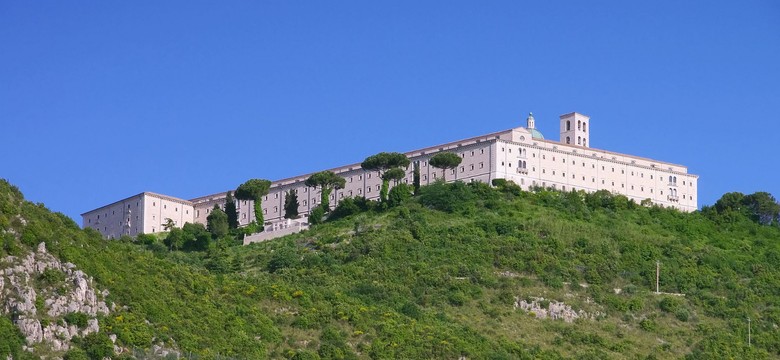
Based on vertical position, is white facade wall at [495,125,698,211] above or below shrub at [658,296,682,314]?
above

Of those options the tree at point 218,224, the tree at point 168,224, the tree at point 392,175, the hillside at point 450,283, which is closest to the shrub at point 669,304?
the hillside at point 450,283

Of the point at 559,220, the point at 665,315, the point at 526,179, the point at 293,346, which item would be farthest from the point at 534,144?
the point at 293,346

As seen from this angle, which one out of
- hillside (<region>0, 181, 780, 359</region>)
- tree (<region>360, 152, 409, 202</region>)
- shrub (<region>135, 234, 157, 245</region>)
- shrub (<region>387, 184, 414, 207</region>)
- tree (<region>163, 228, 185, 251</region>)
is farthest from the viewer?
tree (<region>360, 152, 409, 202</region>)

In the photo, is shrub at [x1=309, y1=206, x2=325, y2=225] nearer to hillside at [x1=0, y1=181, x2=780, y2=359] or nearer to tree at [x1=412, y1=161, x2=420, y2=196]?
hillside at [x1=0, y1=181, x2=780, y2=359]

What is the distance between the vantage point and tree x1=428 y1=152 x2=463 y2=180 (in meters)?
122

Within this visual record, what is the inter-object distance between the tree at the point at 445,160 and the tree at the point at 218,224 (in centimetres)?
1460

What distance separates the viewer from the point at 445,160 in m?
122

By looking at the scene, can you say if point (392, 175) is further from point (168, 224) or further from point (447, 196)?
point (168, 224)

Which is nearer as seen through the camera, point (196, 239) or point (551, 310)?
point (551, 310)

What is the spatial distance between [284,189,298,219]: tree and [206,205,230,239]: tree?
5206 millimetres

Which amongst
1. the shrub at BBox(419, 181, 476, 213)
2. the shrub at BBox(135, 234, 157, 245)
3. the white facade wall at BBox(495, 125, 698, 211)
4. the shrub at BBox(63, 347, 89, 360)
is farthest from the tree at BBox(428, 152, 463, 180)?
the shrub at BBox(63, 347, 89, 360)

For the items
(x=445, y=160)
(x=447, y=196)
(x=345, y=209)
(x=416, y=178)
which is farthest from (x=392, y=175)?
(x=447, y=196)

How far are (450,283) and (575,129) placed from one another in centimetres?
3369

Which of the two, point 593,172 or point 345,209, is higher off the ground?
point 593,172
